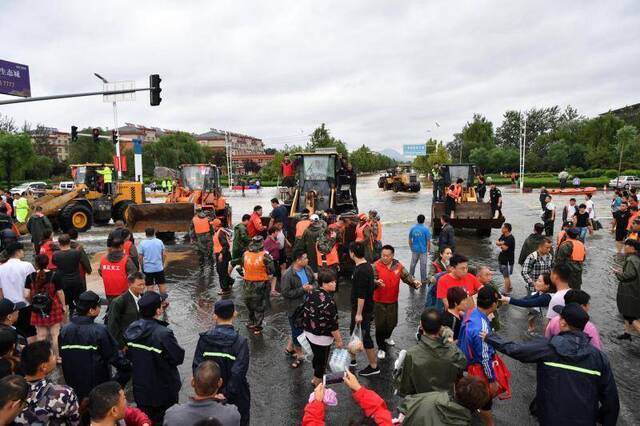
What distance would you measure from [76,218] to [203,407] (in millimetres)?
16705

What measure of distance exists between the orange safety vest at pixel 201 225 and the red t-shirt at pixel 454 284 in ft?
19.2

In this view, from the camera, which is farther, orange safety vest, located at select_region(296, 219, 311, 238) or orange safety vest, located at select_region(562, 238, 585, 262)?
orange safety vest, located at select_region(296, 219, 311, 238)

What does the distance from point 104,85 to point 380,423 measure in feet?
88.8

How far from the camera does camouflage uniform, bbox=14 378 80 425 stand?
270 cm

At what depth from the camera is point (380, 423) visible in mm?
2570

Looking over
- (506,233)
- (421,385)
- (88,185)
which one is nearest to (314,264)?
(506,233)

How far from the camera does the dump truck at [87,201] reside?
1681 centimetres

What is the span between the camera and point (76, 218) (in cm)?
1683

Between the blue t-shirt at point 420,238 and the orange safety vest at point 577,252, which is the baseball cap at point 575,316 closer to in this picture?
the orange safety vest at point 577,252

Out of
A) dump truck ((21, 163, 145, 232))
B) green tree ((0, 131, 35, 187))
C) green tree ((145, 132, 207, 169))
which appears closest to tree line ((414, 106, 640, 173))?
green tree ((145, 132, 207, 169))

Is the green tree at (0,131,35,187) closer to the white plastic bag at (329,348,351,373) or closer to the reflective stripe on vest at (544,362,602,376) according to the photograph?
the white plastic bag at (329,348,351,373)

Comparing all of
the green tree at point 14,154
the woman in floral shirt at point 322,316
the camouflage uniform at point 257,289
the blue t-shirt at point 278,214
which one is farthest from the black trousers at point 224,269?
the green tree at point 14,154

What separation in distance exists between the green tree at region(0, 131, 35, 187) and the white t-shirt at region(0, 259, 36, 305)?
132 feet

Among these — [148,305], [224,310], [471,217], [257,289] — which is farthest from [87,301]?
[471,217]
